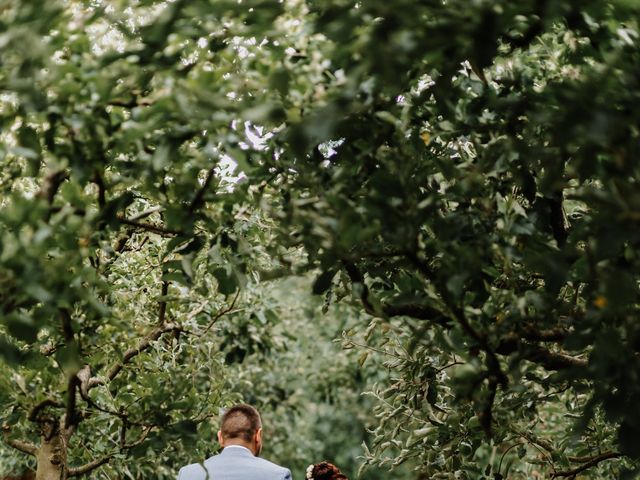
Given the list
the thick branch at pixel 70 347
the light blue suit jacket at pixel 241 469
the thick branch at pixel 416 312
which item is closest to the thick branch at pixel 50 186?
the thick branch at pixel 70 347

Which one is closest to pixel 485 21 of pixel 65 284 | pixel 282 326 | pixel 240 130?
pixel 240 130

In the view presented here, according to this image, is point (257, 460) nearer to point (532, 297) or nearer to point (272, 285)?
point (272, 285)

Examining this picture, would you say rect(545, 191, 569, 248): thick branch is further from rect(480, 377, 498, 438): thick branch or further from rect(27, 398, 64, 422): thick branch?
rect(27, 398, 64, 422): thick branch

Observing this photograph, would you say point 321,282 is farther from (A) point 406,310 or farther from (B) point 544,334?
(B) point 544,334

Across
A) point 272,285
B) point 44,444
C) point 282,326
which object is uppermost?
point 44,444

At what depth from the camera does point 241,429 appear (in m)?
5.90

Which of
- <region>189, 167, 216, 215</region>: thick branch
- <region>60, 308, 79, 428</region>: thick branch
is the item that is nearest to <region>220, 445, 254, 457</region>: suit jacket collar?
<region>60, 308, 79, 428</region>: thick branch

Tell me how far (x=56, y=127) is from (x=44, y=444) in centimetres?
258

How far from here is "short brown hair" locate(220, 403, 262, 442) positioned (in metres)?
5.91

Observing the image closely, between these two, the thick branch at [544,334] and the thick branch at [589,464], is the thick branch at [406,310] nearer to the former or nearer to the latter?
the thick branch at [544,334]

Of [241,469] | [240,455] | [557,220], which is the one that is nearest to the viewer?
[557,220]

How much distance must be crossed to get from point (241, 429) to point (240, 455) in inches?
7.3

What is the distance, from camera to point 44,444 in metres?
4.67

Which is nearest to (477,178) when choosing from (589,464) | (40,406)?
(40,406)
